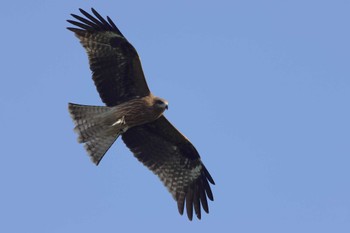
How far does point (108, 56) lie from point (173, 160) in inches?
104

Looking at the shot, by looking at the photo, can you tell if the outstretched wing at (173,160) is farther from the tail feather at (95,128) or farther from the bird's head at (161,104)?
the tail feather at (95,128)

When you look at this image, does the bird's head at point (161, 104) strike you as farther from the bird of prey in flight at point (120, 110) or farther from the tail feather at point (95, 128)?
the tail feather at point (95, 128)

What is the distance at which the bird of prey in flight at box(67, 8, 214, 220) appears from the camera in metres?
16.4

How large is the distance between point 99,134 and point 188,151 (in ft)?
6.54

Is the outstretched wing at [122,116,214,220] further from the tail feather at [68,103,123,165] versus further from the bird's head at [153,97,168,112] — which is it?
the tail feather at [68,103,123,165]

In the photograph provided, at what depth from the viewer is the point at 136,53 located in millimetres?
16312

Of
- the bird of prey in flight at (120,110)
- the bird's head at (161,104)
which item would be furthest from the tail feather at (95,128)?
the bird's head at (161,104)

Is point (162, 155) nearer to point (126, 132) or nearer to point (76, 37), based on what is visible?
point (126, 132)

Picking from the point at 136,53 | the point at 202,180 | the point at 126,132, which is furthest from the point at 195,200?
the point at 136,53

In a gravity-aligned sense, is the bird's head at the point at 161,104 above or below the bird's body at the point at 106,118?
above

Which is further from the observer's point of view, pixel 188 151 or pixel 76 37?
pixel 188 151

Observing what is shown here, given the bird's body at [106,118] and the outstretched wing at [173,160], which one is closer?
the bird's body at [106,118]

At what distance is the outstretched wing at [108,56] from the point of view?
16328mm

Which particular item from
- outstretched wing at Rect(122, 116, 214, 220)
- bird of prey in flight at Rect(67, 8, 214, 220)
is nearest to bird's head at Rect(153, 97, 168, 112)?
bird of prey in flight at Rect(67, 8, 214, 220)
